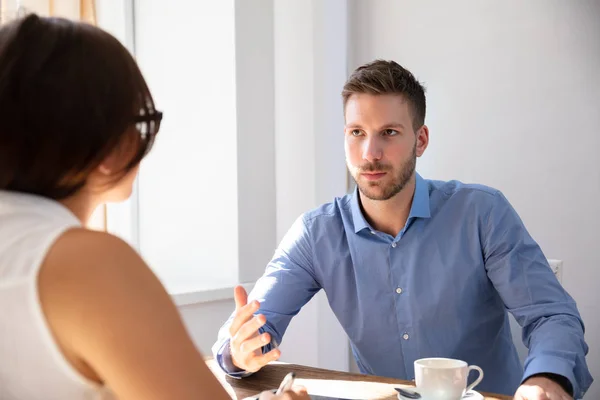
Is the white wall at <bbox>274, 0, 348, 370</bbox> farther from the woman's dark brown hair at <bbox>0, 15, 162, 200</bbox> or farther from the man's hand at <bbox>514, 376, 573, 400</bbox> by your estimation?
the woman's dark brown hair at <bbox>0, 15, 162, 200</bbox>

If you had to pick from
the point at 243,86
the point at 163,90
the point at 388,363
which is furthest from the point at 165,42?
the point at 388,363

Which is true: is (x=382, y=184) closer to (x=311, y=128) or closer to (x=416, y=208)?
(x=416, y=208)

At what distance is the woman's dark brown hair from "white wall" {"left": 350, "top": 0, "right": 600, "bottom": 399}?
1.71 metres

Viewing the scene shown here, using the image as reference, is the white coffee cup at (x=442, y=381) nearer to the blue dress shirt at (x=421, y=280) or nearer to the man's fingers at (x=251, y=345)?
the man's fingers at (x=251, y=345)

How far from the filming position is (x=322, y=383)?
1430mm

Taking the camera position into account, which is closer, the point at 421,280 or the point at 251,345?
the point at 251,345

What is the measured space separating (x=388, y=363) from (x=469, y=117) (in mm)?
947

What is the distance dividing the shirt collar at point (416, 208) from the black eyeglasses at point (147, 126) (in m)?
1.18

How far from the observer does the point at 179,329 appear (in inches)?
27.7

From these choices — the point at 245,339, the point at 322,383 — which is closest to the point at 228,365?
the point at 245,339

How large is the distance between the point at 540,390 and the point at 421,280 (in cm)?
62

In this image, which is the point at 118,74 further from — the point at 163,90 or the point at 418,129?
the point at 163,90

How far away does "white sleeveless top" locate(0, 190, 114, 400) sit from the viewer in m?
0.67

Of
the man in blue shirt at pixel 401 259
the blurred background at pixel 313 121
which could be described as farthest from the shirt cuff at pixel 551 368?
the blurred background at pixel 313 121
